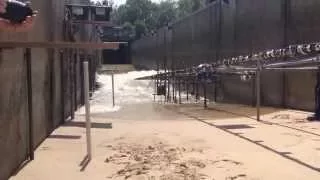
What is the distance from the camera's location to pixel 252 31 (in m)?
25.3

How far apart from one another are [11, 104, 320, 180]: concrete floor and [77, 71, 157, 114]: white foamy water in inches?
315

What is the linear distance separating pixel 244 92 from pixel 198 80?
2.39 m

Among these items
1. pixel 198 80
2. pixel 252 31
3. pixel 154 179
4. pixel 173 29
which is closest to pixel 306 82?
pixel 252 31

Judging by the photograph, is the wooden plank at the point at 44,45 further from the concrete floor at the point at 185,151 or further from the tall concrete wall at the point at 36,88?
the concrete floor at the point at 185,151

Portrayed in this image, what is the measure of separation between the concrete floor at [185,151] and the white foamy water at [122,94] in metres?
8.00

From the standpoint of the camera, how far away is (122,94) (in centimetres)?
3466

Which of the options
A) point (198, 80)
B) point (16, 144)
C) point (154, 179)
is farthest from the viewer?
point (198, 80)

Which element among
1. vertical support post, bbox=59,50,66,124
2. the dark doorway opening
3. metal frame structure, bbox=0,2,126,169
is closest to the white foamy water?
vertical support post, bbox=59,50,66,124

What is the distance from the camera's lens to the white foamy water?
83.0ft

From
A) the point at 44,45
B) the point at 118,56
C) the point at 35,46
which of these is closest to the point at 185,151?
the point at 44,45

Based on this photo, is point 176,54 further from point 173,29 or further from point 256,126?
point 256,126

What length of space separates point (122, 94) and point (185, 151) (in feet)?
78.2

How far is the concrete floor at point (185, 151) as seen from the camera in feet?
29.0

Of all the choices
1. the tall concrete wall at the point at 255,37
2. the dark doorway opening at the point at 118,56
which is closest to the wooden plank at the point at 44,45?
the tall concrete wall at the point at 255,37
